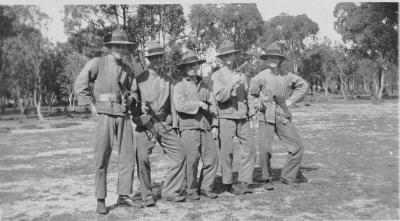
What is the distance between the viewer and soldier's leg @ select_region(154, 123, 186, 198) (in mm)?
6094

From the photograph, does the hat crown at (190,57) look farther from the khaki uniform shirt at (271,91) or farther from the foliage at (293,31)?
the foliage at (293,31)

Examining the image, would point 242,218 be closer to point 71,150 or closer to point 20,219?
point 20,219

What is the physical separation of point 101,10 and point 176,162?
66.9ft

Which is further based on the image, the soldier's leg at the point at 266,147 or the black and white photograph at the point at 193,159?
the soldier's leg at the point at 266,147

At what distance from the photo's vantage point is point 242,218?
17.2 feet

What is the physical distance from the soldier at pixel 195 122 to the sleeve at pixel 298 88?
1.71 meters

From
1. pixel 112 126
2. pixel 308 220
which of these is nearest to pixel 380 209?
pixel 308 220

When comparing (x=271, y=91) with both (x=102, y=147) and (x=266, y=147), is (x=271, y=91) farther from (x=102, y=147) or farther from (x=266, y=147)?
(x=102, y=147)

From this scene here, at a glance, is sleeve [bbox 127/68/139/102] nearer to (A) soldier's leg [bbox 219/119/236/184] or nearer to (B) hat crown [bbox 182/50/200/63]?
(B) hat crown [bbox 182/50/200/63]

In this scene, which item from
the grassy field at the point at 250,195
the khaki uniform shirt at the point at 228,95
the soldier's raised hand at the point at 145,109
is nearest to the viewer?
the grassy field at the point at 250,195

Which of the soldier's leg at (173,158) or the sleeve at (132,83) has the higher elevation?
the sleeve at (132,83)

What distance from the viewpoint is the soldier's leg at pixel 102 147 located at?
18.7ft

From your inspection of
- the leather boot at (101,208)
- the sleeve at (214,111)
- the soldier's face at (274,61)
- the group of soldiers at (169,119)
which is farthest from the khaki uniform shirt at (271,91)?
the leather boot at (101,208)

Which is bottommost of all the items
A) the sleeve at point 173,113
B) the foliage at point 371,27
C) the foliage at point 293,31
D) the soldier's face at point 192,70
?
the sleeve at point 173,113
